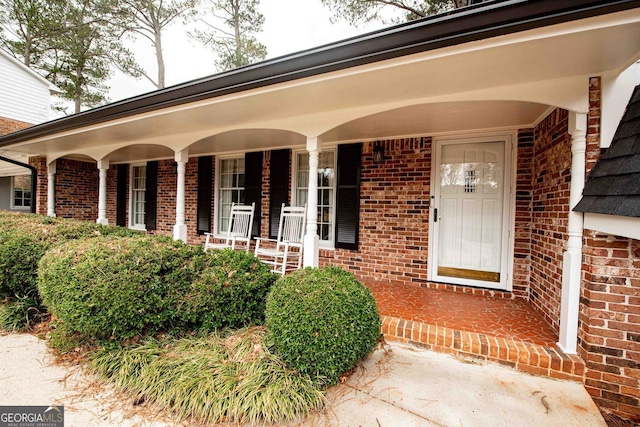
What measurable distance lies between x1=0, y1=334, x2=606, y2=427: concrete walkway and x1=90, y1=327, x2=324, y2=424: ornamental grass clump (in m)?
0.10

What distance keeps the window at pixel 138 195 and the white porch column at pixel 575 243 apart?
789cm

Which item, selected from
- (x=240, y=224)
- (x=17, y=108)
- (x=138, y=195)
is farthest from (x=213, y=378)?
(x=17, y=108)

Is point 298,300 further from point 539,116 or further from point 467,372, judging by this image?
point 539,116

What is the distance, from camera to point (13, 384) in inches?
78.2

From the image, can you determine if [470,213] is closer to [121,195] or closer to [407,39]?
[407,39]

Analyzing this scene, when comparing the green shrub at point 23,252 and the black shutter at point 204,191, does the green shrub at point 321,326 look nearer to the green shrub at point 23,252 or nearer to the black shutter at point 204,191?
the green shrub at point 23,252

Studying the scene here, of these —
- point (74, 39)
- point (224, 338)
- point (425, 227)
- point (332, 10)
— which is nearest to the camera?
point (224, 338)

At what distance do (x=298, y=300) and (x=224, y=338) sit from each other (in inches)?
34.2

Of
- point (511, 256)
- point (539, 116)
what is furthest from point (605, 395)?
point (539, 116)

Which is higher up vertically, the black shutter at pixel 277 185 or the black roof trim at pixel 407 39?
the black roof trim at pixel 407 39

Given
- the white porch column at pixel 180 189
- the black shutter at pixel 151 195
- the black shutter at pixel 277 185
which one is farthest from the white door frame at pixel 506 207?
the black shutter at pixel 151 195

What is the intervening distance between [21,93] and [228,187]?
922 cm

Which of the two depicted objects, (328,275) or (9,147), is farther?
(9,147)

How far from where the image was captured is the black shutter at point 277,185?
4898mm
